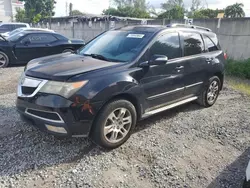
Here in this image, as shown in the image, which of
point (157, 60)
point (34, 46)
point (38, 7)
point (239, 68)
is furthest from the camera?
point (38, 7)

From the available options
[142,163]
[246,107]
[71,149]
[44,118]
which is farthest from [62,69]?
[246,107]

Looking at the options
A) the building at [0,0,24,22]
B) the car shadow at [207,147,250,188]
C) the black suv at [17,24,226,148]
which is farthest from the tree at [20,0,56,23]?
the car shadow at [207,147,250,188]

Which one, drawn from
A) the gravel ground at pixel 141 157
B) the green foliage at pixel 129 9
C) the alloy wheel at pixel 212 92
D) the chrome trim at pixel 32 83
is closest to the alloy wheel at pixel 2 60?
the gravel ground at pixel 141 157

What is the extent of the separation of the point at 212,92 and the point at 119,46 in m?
2.42

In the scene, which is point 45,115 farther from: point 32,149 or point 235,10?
point 235,10

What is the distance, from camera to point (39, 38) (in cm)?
881

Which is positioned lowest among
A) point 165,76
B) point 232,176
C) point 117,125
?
point 232,176

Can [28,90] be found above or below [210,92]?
above

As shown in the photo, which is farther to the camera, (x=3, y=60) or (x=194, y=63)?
(x=3, y=60)

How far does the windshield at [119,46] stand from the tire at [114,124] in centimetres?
72

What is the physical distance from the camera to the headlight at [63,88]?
2.71 meters

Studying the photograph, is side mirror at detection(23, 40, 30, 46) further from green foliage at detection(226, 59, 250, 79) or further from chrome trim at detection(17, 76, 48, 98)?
green foliage at detection(226, 59, 250, 79)

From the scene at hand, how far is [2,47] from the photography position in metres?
7.92

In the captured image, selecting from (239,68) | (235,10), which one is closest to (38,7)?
(235,10)
